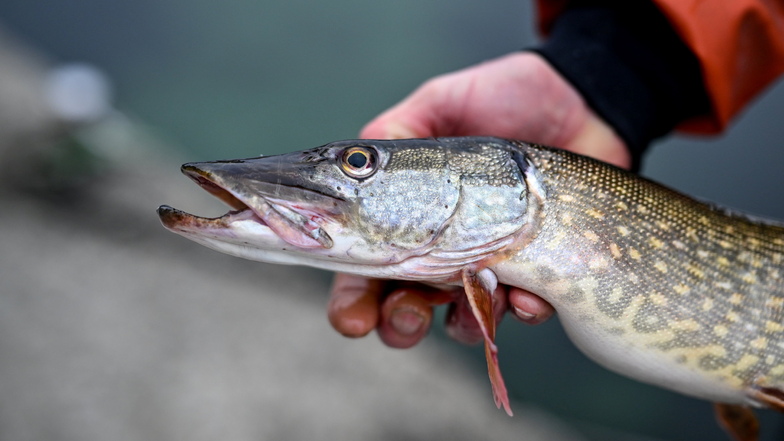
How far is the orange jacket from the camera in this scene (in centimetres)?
184

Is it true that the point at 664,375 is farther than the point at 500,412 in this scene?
No

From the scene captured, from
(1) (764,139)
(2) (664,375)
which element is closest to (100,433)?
(2) (664,375)

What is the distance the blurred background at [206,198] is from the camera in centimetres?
262

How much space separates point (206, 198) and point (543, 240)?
3.20m

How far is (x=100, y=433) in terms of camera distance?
2.38 metres

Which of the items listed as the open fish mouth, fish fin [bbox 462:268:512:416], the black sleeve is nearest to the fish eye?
the open fish mouth

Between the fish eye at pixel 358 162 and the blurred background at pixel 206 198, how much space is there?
1.74 m

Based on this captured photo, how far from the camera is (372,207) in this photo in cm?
117

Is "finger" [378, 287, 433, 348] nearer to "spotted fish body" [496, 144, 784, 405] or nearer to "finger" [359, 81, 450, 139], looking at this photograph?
"spotted fish body" [496, 144, 784, 405]

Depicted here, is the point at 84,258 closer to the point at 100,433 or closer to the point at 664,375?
the point at 100,433

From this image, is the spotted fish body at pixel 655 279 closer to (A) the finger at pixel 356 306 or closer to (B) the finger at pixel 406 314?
(B) the finger at pixel 406 314

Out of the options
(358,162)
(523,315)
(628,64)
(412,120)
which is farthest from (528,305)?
(628,64)

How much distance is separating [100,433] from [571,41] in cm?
→ 256

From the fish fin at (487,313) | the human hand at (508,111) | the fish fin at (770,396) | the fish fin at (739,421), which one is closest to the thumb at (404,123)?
the human hand at (508,111)
